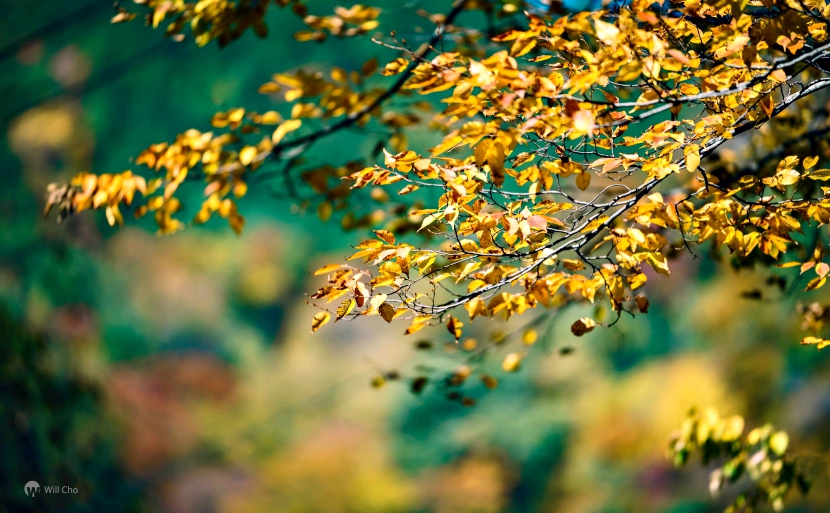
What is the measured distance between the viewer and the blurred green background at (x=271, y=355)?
111 inches

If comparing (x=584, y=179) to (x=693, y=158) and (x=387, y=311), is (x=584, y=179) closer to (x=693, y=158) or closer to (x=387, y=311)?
(x=693, y=158)

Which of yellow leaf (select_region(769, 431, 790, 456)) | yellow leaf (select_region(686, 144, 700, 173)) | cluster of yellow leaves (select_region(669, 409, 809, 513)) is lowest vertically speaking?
cluster of yellow leaves (select_region(669, 409, 809, 513))

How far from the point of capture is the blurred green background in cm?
281

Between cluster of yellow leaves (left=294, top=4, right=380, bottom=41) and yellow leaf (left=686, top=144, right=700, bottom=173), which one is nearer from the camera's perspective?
yellow leaf (left=686, top=144, right=700, bottom=173)

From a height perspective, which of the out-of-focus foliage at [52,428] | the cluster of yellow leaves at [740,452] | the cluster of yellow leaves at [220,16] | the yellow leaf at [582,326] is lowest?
the out-of-focus foliage at [52,428]

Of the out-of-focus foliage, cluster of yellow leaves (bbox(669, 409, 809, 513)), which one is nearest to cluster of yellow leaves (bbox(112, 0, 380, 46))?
cluster of yellow leaves (bbox(669, 409, 809, 513))

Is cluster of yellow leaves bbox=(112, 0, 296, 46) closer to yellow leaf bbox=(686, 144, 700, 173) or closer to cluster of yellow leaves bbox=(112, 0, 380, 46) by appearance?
cluster of yellow leaves bbox=(112, 0, 380, 46)

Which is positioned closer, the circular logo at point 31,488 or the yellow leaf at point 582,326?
the yellow leaf at point 582,326

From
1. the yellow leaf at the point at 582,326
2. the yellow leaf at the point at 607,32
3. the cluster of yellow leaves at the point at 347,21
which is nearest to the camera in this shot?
the yellow leaf at the point at 607,32

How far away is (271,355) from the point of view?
2838 mm

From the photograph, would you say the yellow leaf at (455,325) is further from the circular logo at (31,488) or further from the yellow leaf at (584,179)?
the circular logo at (31,488)

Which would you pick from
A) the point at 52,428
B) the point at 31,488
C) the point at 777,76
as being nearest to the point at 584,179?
the point at 777,76

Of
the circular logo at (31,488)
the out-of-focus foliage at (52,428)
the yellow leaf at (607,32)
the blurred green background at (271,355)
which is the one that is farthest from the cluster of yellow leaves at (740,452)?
the circular logo at (31,488)

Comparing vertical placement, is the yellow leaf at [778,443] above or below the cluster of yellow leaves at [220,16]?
below
